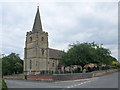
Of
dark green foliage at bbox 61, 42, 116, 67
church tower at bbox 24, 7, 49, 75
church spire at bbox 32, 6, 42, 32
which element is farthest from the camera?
church spire at bbox 32, 6, 42, 32

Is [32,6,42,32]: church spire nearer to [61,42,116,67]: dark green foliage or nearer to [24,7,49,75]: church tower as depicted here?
[24,7,49,75]: church tower

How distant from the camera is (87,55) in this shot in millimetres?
49469

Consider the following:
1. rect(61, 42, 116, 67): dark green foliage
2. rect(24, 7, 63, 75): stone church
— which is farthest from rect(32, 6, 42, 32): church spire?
rect(61, 42, 116, 67): dark green foliage

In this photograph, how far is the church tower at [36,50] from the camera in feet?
251

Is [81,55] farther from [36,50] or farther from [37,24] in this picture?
[37,24]

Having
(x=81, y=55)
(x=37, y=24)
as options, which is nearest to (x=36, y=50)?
(x=37, y=24)

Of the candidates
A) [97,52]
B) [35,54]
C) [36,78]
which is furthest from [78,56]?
[35,54]

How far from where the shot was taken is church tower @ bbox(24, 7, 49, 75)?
251ft

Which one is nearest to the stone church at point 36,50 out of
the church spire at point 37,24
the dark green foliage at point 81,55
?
the church spire at point 37,24

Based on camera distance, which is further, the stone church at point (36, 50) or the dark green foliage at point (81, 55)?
the stone church at point (36, 50)

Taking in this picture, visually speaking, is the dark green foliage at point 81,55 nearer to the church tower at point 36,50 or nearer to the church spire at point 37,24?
the church tower at point 36,50

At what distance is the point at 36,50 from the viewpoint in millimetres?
76938

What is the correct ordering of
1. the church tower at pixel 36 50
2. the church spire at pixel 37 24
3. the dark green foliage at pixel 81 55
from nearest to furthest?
the dark green foliage at pixel 81 55, the church tower at pixel 36 50, the church spire at pixel 37 24

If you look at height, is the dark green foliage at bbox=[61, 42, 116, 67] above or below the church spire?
below
